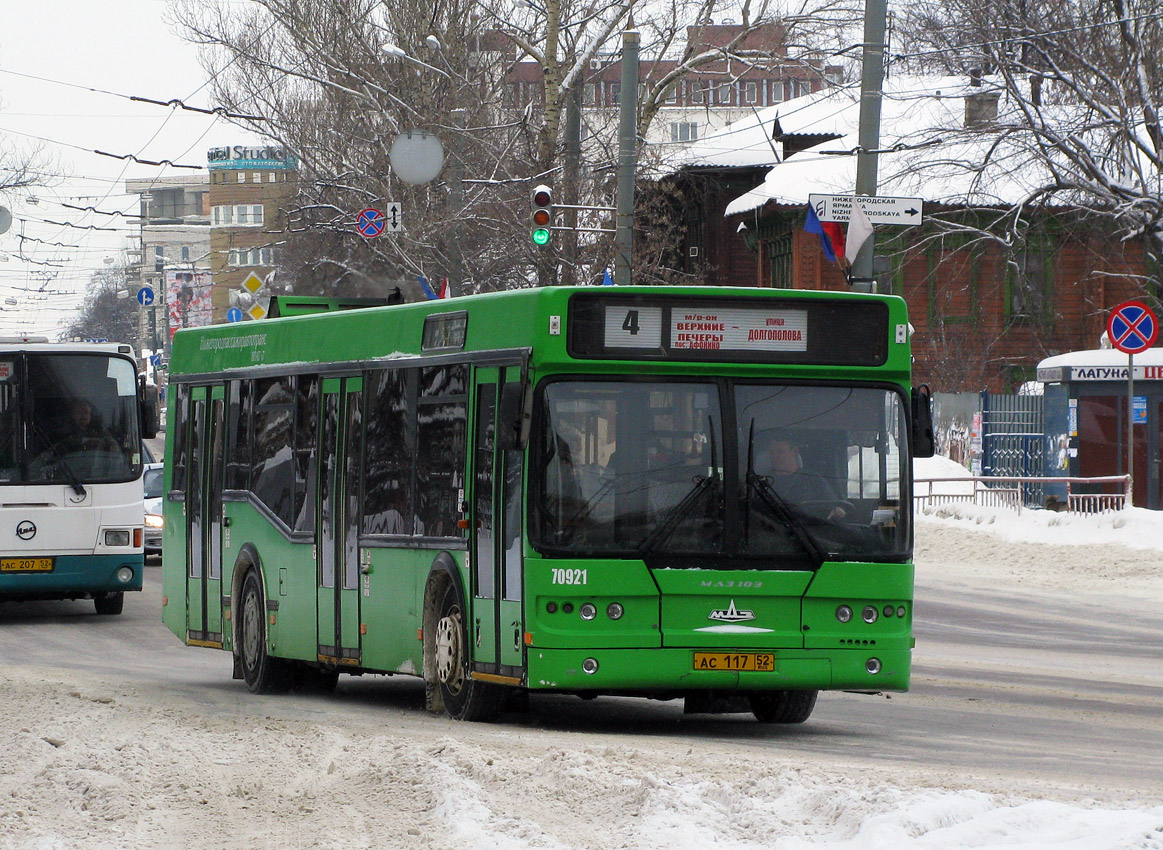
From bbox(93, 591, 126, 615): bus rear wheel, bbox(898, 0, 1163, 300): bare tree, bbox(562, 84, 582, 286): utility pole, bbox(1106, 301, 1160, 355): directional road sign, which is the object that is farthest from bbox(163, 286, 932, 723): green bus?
bbox(898, 0, 1163, 300): bare tree

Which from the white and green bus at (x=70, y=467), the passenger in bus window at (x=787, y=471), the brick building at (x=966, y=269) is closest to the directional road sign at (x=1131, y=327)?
the white and green bus at (x=70, y=467)

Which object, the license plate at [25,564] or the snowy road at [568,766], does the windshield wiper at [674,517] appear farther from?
the license plate at [25,564]

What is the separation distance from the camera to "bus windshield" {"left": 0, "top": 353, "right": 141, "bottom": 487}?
21.0m

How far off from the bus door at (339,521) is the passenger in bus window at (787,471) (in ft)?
10.6

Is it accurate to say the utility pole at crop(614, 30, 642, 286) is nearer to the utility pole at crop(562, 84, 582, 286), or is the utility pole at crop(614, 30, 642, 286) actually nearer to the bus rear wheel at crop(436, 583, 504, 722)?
the utility pole at crop(562, 84, 582, 286)

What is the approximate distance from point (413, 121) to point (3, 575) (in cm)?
2318

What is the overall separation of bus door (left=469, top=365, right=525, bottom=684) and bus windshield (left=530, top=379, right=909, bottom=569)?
0.25 meters

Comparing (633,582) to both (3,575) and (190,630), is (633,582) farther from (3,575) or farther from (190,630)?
(3,575)

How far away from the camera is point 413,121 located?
42.7 meters

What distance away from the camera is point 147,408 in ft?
69.8

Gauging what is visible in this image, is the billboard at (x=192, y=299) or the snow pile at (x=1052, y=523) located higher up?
the billboard at (x=192, y=299)

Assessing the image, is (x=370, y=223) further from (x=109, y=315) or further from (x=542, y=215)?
(x=109, y=315)

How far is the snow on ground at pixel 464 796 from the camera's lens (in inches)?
267

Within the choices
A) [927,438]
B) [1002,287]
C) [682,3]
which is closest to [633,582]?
[927,438]
